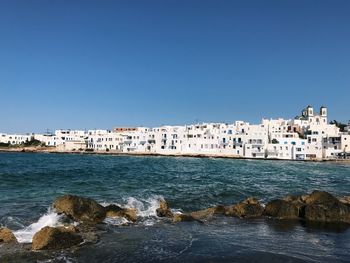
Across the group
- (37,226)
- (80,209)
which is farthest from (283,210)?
(37,226)

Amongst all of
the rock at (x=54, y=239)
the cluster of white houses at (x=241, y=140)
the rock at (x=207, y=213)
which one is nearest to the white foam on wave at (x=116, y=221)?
the rock at (x=207, y=213)

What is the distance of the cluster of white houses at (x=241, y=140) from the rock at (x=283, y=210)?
99725mm

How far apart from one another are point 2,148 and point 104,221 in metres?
165

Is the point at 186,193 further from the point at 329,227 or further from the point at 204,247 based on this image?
the point at 204,247

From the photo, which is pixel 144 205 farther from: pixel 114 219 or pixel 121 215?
pixel 114 219

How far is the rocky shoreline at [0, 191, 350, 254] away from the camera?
47.5 ft

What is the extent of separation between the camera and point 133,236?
53.6ft

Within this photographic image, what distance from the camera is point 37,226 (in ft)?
58.4

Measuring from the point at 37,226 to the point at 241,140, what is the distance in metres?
111

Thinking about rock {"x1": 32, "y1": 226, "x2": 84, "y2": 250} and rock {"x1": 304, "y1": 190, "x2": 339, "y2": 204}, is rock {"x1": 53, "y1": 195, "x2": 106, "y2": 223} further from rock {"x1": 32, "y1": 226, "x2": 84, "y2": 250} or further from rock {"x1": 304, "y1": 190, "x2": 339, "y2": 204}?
rock {"x1": 304, "y1": 190, "x2": 339, "y2": 204}

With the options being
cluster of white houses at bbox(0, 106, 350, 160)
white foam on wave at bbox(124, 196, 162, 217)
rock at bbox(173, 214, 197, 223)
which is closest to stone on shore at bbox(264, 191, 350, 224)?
rock at bbox(173, 214, 197, 223)

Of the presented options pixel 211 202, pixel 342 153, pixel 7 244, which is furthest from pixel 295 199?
pixel 342 153

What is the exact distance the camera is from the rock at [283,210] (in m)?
21.9

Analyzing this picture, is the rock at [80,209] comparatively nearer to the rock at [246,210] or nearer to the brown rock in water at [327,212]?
the rock at [246,210]
